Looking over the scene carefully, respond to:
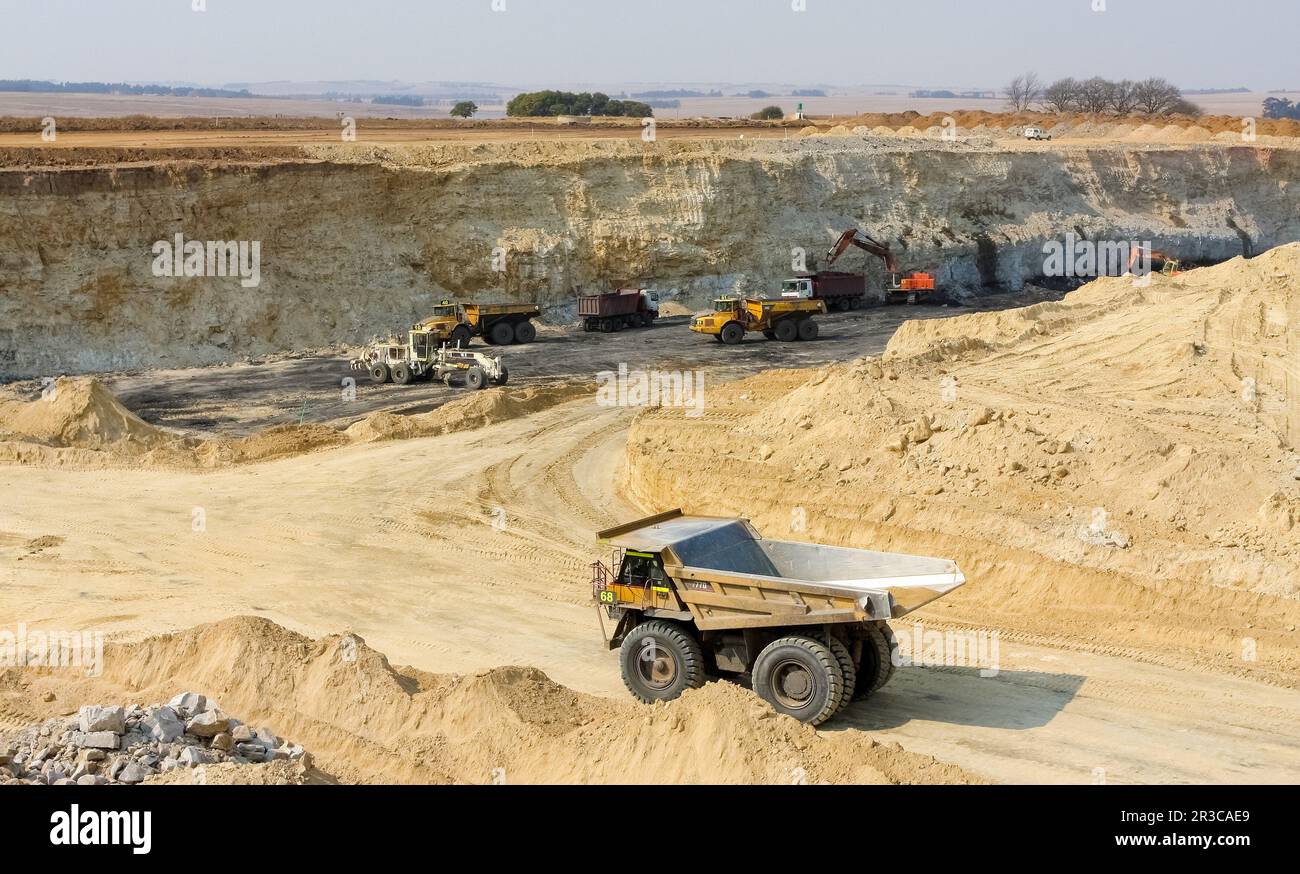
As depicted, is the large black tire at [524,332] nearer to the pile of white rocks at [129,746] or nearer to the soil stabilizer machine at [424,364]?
the soil stabilizer machine at [424,364]

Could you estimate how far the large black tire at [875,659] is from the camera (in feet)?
41.8

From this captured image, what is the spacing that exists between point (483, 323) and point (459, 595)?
2112 centimetres

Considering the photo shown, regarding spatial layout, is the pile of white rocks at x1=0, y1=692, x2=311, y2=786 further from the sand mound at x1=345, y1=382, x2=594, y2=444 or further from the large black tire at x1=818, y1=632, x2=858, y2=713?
the sand mound at x1=345, y1=382, x2=594, y2=444

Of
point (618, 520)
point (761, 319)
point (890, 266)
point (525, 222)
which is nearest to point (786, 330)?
point (761, 319)

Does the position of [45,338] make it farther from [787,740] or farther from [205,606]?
[787,740]

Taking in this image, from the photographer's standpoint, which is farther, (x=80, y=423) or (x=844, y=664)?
(x=80, y=423)

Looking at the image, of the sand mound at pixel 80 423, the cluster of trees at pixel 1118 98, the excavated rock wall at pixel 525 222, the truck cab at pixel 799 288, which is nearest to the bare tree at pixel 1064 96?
the cluster of trees at pixel 1118 98

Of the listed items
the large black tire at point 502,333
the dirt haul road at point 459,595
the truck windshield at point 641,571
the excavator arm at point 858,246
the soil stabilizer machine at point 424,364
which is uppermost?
the excavator arm at point 858,246

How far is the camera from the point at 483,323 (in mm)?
38031

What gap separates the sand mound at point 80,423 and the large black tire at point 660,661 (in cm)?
1653

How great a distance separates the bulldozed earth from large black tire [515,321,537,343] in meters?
2.09

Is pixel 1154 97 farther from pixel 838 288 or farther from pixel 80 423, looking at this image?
pixel 80 423

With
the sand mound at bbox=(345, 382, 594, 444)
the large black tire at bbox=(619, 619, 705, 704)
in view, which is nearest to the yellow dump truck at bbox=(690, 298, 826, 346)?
the sand mound at bbox=(345, 382, 594, 444)
